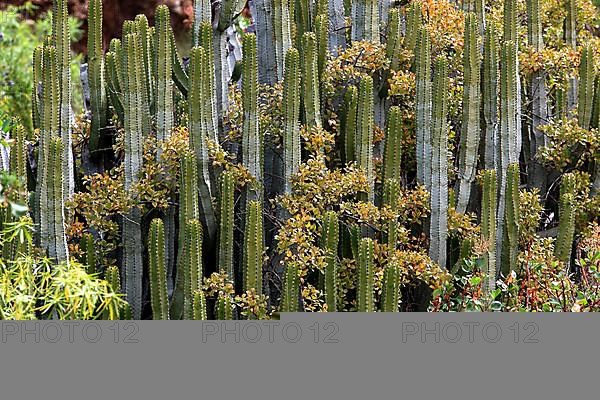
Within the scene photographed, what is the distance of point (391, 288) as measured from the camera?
4.44 m

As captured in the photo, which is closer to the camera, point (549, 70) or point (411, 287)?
point (411, 287)

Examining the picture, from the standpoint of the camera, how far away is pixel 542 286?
505cm

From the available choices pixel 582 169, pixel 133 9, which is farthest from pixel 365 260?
pixel 133 9

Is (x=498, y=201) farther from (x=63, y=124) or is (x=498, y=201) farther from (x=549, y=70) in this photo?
(x=63, y=124)

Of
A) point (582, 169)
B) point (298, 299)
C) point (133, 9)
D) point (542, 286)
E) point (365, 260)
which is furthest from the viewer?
point (133, 9)

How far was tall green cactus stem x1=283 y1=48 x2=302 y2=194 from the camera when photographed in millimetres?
4688

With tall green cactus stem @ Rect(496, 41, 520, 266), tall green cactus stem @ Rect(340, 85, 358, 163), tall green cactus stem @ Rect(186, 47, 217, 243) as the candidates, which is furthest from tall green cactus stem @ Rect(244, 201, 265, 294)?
tall green cactus stem @ Rect(496, 41, 520, 266)

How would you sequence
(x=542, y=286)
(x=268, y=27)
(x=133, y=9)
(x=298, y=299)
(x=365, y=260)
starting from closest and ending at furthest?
(x=365, y=260), (x=298, y=299), (x=542, y=286), (x=268, y=27), (x=133, y=9)

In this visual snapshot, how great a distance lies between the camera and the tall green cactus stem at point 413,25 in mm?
5281

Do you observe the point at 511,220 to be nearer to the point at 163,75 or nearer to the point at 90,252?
the point at 163,75

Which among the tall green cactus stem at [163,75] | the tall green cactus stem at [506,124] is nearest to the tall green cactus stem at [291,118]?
the tall green cactus stem at [163,75]

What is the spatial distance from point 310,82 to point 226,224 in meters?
0.84

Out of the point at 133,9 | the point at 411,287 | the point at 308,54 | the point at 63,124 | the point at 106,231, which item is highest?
the point at 133,9

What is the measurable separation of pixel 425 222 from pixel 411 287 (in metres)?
0.36
